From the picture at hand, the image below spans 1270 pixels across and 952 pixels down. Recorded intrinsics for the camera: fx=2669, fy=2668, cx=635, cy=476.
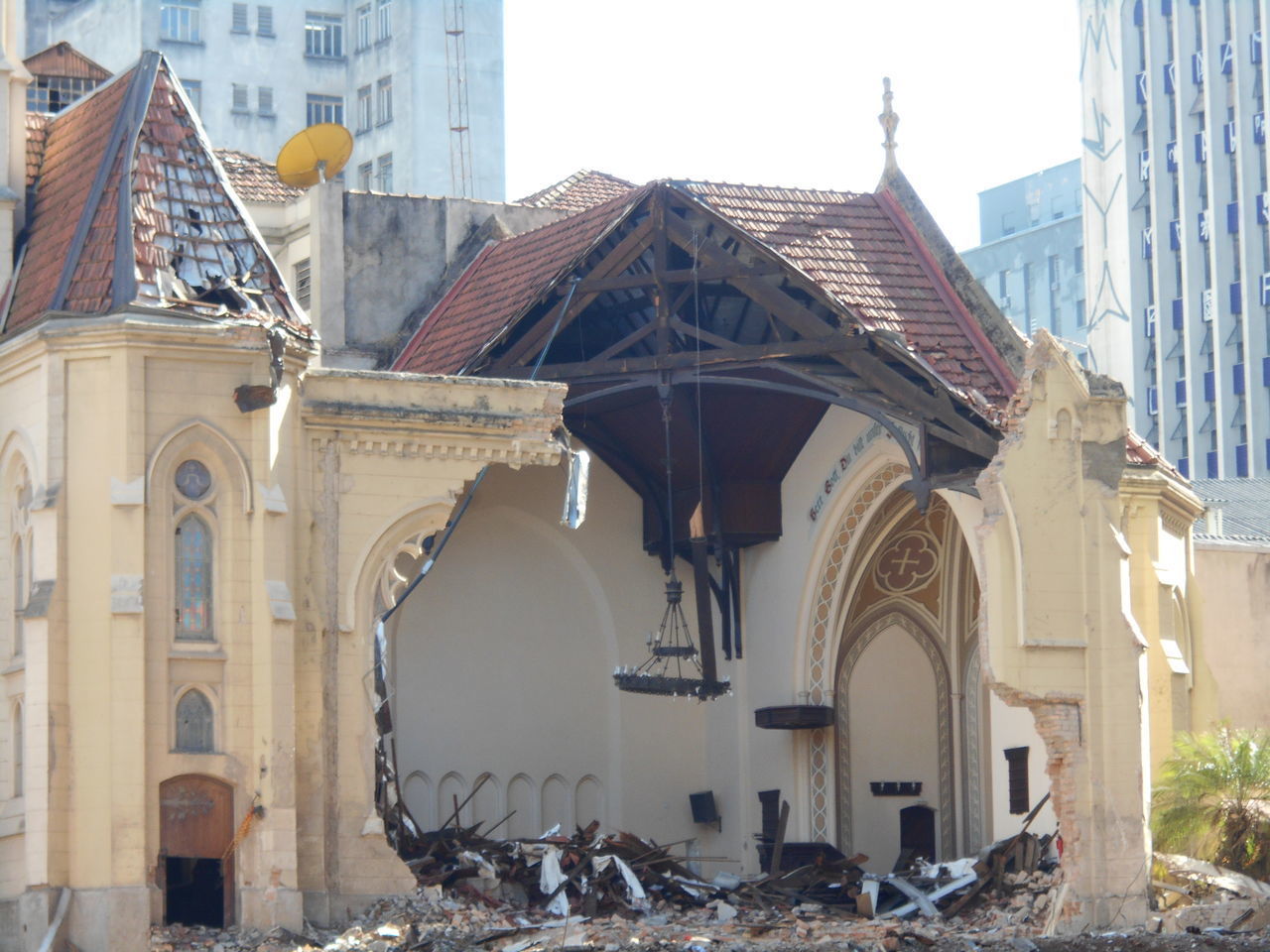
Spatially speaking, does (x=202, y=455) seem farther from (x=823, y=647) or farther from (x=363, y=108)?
(x=363, y=108)

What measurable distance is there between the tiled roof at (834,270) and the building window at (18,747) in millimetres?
8446

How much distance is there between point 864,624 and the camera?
38312 millimetres

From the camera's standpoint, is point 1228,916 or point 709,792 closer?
point 1228,916

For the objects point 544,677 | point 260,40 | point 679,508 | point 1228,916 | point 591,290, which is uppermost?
point 260,40

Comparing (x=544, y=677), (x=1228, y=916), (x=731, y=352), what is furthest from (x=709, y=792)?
(x=1228, y=916)

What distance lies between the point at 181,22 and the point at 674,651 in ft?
135

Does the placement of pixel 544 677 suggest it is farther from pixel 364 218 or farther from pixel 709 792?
pixel 364 218

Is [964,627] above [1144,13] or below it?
below

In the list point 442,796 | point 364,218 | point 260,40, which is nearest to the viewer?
point 442,796

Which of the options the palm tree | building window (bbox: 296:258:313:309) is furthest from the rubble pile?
building window (bbox: 296:258:313:309)

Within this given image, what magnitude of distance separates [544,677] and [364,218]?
7.52 m

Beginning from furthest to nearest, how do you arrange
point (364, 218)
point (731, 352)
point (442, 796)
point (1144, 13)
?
1. point (1144, 13)
2. point (364, 218)
3. point (442, 796)
4. point (731, 352)

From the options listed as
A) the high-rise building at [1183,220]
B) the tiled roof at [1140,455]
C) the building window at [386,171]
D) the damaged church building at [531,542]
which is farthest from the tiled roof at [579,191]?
the high-rise building at [1183,220]

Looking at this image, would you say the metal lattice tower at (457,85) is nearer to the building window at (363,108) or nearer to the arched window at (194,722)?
the building window at (363,108)
